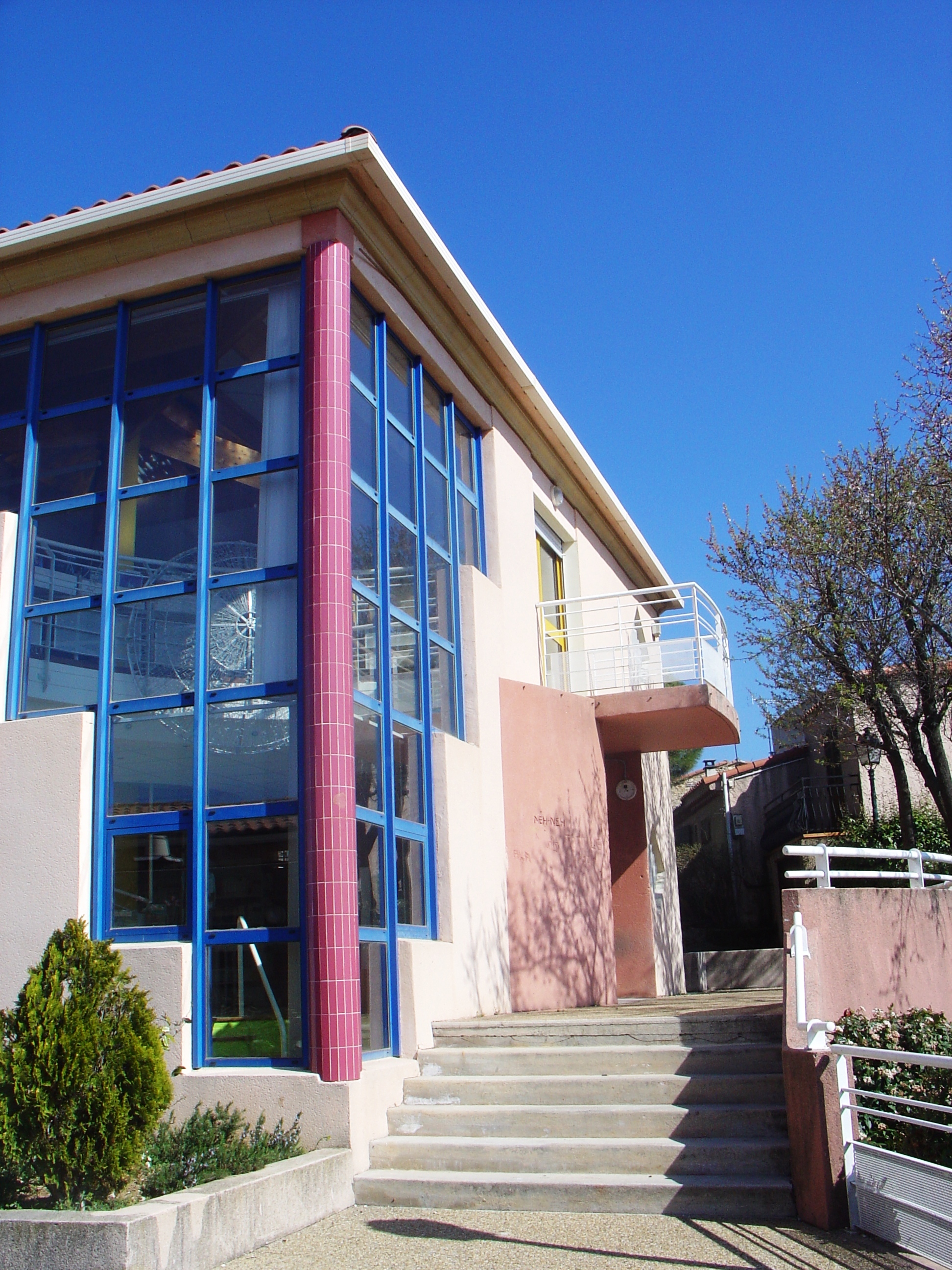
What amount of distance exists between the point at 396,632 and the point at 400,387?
2423 millimetres

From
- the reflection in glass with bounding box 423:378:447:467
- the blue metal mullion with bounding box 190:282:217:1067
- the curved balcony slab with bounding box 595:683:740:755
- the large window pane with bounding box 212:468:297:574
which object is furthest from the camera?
the curved balcony slab with bounding box 595:683:740:755

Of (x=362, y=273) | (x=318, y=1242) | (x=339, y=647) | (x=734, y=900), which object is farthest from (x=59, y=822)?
(x=734, y=900)

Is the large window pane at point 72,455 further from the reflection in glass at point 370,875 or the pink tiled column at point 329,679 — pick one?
the reflection in glass at point 370,875

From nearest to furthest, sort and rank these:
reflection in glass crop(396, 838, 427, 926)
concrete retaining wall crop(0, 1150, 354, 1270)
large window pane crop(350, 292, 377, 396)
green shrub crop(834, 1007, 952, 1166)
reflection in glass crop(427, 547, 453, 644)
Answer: concrete retaining wall crop(0, 1150, 354, 1270) < green shrub crop(834, 1007, 952, 1166) < reflection in glass crop(396, 838, 427, 926) < large window pane crop(350, 292, 377, 396) < reflection in glass crop(427, 547, 453, 644)

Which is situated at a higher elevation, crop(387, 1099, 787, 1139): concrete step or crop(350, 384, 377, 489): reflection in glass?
crop(350, 384, 377, 489): reflection in glass

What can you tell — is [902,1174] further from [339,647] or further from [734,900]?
[734,900]

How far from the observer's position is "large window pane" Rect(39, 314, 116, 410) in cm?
970

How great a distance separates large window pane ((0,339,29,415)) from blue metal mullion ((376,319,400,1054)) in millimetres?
3174

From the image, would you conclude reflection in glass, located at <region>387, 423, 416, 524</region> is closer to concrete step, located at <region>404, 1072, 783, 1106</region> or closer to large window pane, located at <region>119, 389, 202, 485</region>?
large window pane, located at <region>119, 389, 202, 485</region>

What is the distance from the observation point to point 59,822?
852 cm

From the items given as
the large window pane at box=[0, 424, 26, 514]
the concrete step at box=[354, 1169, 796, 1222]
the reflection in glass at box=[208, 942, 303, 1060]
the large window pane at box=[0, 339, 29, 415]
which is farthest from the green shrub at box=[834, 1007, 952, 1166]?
the large window pane at box=[0, 339, 29, 415]

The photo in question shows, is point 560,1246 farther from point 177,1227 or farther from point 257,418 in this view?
point 257,418

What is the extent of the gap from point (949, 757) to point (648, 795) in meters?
10.1

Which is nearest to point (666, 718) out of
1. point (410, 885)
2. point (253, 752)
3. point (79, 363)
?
point (410, 885)
